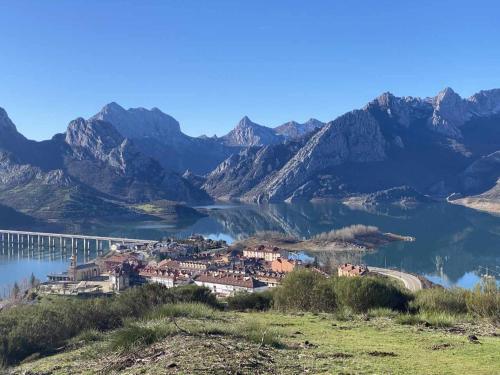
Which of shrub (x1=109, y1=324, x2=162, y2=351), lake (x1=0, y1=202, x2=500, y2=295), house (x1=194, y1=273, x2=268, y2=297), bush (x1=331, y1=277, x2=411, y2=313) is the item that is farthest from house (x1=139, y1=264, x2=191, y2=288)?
shrub (x1=109, y1=324, x2=162, y2=351)

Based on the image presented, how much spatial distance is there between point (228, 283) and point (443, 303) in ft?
124

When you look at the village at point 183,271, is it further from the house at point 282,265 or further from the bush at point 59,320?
the bush at point 59,320

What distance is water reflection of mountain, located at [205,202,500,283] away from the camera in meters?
77.5

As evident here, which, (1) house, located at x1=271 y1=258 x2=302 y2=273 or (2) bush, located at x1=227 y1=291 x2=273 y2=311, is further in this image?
(1) house, located at x1=271 y1=258 x2=302 y2=273

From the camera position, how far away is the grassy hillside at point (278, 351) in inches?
283

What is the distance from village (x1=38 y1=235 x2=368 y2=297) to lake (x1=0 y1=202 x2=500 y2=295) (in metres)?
8.53

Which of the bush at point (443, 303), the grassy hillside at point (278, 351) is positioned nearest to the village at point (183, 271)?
the bush at point (443, 303)

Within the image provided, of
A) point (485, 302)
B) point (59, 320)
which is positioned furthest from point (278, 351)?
point (59, 320)

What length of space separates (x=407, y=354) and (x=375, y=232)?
3979 inches

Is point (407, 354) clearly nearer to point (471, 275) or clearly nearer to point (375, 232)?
point (471, 275)

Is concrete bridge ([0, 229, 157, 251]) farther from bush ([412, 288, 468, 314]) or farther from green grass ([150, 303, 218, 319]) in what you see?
green grass ([150, 303, 218, 319])

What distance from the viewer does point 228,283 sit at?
51.8 meters

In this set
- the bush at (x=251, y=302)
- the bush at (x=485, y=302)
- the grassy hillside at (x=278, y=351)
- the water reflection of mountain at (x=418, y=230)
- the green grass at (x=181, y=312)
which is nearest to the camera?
the grassy hillside at (x=278, y=351)

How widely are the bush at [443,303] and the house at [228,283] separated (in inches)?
1315
